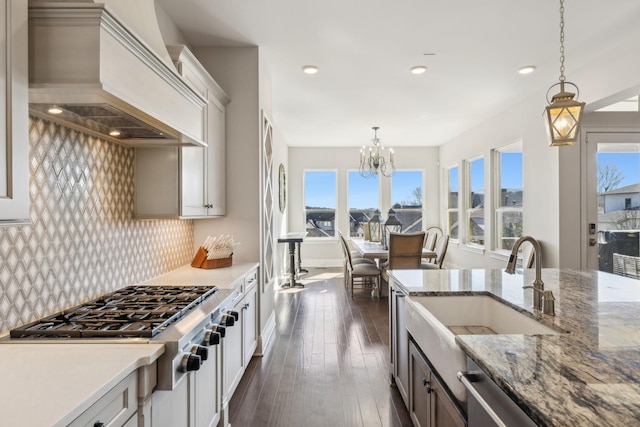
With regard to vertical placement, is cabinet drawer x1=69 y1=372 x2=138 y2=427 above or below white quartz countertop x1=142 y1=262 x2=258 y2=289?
below

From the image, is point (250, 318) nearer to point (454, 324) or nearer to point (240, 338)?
point (240, 338)

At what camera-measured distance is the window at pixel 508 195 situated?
5.21m

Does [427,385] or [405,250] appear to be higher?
[405,250]

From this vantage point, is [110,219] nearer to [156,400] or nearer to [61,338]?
[61,338]

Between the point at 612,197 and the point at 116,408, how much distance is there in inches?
200

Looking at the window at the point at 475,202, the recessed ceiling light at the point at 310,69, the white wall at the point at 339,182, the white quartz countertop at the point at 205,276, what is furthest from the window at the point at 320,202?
the white quartz countertop at the point at 205,276

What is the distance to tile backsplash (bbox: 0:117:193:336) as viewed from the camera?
146cm

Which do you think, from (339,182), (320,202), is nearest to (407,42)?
(339,182)

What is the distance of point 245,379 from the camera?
2838 mm

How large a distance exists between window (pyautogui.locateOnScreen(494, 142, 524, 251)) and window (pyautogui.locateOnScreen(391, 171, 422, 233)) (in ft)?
9.09

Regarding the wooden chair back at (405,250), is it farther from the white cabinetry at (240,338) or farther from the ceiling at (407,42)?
the white cabinetry at (240,338)

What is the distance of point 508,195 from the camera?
5.48 meters

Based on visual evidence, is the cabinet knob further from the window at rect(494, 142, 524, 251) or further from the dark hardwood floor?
the window at rect(494, 142, 524, 251)

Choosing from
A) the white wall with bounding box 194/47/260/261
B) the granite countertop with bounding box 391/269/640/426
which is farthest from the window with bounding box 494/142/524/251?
the white wall with bounding box 194/47/260/261
